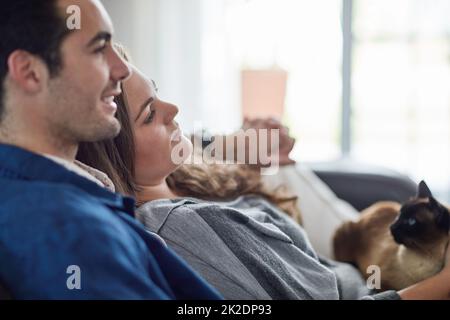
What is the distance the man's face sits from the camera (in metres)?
0.60

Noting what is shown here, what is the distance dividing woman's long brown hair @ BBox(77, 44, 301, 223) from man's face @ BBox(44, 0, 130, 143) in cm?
14

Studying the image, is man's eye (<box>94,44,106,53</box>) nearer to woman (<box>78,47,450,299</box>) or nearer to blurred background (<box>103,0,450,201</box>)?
woman (<box>78,47,450,299</box>)

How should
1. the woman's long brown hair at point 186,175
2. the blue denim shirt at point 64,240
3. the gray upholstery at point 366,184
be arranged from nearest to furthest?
the blue denim shirt at point 64,240 < the woman's long brown hair at point 186,175 < the gray upholstery at point 366,184

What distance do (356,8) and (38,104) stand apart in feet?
8.53

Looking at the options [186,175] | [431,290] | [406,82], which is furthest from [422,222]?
[406,82]

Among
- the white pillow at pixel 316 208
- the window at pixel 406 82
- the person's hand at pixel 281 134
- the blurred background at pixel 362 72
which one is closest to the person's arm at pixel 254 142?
the person's hand at pixel 281 134

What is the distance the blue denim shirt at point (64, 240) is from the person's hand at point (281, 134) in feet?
2.13

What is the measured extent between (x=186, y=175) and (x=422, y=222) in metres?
0.44

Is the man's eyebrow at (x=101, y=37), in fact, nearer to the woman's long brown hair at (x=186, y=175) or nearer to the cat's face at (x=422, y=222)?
the woman's long brown hair at (x=186, y=175)

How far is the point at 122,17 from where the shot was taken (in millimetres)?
1188

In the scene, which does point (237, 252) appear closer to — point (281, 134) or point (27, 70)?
point (27, 70)

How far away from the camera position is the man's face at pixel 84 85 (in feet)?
1.98
